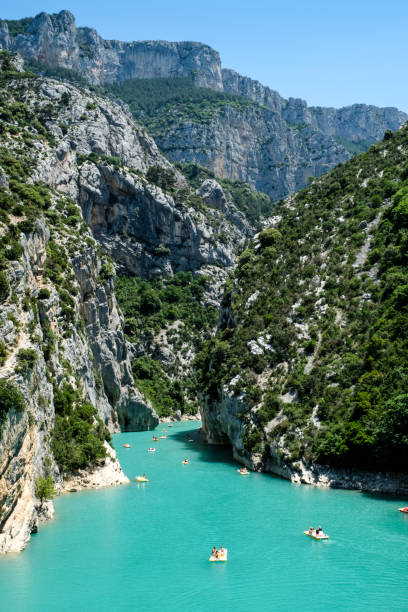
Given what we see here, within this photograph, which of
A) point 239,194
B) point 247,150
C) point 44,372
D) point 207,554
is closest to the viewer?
point 207,554

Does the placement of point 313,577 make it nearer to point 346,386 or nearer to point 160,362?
point 346,386

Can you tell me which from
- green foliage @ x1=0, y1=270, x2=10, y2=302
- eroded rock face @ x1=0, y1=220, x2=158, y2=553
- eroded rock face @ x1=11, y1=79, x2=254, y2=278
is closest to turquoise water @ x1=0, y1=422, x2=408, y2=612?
eroded rock face @ x1=0, y1=220, x2=158, y2=553

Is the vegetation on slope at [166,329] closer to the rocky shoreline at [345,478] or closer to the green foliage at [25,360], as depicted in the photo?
the rocky shoreline at [345,478]

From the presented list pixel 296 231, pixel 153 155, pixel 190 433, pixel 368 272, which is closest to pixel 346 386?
pixel 368 272

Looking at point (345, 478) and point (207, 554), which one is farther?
point (345, 478)

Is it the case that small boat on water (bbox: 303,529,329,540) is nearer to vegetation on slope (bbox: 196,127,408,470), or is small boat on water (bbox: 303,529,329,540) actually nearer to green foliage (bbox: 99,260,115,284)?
vegetation on slope (bbox: 196,127,408,470)

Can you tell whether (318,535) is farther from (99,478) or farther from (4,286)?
(4,286)

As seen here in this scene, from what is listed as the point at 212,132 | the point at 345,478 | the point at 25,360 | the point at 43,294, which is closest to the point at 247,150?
the point at 212,132
